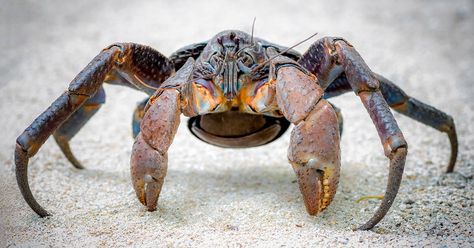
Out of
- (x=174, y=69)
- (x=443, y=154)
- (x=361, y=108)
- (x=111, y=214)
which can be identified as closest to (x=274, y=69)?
(x=174, y=69)

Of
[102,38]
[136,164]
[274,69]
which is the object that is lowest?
[102,38]

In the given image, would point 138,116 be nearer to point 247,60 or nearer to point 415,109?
point 247,60

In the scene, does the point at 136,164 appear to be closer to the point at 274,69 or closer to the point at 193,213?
the point at 193,213

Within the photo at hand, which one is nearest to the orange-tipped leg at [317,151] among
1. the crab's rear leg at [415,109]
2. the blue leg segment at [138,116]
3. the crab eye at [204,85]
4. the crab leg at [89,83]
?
the crab eye at [204,85]

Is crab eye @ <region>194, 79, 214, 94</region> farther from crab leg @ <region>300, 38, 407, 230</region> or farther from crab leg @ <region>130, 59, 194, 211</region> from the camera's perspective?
crab leg @ <region>300, 38, 407, 230</region>

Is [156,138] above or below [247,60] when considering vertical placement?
below

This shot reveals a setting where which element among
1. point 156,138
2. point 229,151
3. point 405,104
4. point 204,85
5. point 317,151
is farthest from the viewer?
point 229,151

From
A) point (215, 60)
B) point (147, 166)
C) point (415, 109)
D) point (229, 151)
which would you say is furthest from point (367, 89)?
point (229, 151)
